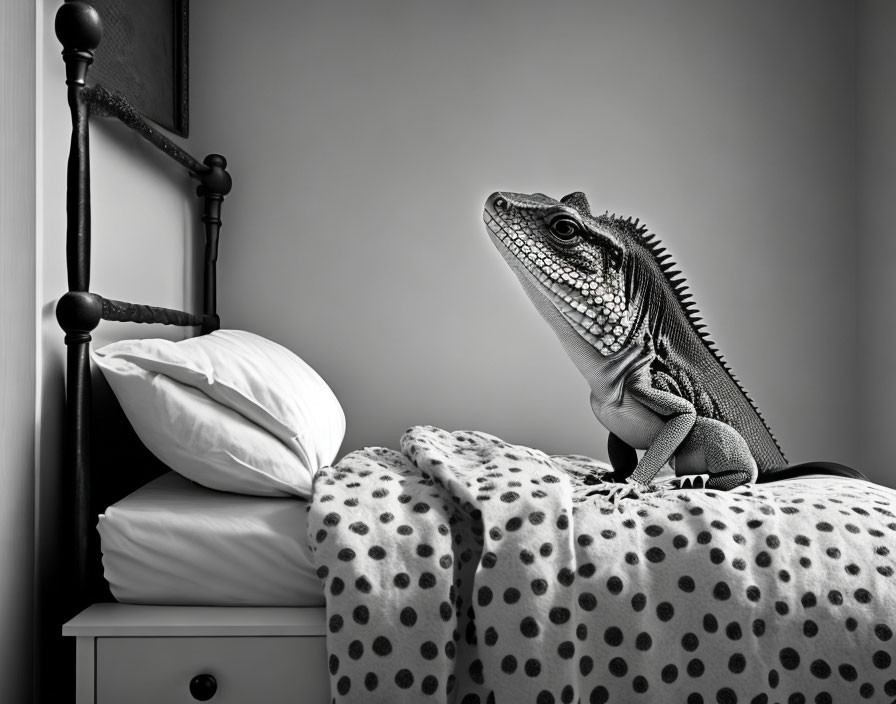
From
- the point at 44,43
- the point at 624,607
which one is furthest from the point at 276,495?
the point at 44,43

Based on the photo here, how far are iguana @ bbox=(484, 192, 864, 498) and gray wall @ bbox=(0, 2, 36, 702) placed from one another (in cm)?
82

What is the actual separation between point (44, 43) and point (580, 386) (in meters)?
1.58

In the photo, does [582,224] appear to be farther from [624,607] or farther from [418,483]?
[624,607]

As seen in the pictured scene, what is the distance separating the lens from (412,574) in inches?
37.9

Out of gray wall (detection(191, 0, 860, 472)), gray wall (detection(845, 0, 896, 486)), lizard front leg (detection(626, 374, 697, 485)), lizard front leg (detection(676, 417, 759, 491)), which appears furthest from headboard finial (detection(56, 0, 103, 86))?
gray wall (detection(845, 0, 896, 486))

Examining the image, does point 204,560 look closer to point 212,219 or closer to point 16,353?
point 16,353

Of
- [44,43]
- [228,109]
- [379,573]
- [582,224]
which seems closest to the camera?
[379,573]

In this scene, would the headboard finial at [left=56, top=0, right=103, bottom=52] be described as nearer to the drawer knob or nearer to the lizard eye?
the lizard eye

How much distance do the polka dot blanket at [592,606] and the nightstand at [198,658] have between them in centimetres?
9

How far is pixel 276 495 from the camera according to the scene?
1.12 m

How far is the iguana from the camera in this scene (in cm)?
134

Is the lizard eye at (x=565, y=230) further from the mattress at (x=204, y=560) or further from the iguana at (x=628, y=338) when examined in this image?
the mattress at (x=204, y=560)

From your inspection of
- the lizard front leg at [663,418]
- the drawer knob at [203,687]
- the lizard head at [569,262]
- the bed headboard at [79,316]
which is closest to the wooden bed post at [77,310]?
the bed headboard at [79,316]

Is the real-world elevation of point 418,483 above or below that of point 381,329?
below
